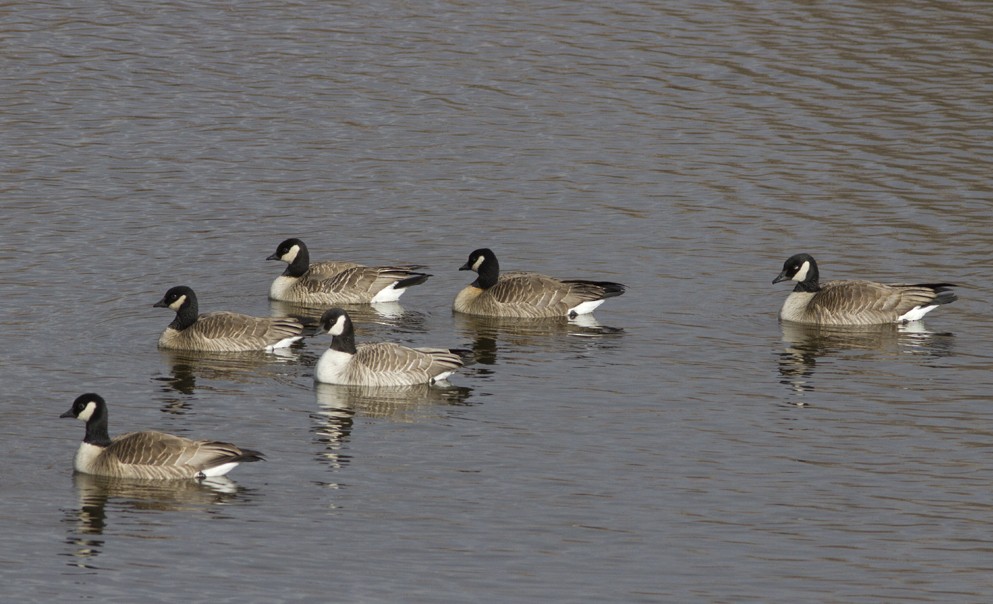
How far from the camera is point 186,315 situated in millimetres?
26391

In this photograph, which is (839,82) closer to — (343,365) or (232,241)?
(232,241)

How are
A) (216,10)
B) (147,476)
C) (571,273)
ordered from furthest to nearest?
(216,10) → (571,273) → (147,476)

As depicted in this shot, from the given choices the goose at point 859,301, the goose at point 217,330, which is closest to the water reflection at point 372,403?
the goose at point 217,330

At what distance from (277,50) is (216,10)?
4959 millimetres

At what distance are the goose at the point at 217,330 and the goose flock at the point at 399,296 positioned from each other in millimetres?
15

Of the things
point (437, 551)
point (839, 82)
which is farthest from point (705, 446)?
point (839, 82)

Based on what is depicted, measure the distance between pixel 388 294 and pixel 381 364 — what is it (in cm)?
504

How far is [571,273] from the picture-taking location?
101 feet

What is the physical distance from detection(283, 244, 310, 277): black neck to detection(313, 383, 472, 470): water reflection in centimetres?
555

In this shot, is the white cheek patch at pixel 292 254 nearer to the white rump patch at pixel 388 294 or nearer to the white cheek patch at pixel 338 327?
the white rump patch at pixel 388 294

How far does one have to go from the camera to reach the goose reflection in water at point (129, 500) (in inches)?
724

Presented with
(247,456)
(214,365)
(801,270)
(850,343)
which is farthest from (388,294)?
(247,456)

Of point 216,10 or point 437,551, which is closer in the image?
point 437,551

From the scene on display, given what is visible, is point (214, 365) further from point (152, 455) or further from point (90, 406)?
point (152, 455)
